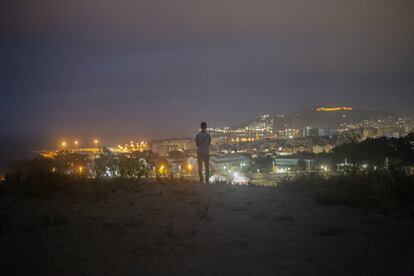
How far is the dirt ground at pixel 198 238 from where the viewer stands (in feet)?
14.6

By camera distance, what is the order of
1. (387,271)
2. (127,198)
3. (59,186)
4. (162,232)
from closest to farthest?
(387,271) → (162,232) → (127,198) → (59,186)

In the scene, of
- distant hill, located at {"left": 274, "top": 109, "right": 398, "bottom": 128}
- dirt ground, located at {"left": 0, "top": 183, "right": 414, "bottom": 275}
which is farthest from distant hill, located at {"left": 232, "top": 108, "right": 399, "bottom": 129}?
dirt ground, located at {"left": 0, "top": 183, "right": 414, "bottom": 275}

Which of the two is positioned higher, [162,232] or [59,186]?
[59,186]

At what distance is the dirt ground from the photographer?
444 cm

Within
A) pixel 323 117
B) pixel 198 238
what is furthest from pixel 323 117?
pixel 198 238

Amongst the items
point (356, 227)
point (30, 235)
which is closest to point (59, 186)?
point (30, 235)

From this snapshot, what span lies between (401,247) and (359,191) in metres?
3.05

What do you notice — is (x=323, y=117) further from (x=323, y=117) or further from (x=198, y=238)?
(x=198, y=238)

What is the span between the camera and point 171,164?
24578mm

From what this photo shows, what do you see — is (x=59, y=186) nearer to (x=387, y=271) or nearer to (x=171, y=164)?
(x=387, y=271)

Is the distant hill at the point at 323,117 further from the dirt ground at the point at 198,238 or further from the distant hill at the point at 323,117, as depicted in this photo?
the dirt ground at the point at 198,238

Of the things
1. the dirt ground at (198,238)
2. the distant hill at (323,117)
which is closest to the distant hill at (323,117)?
the distant hill at (323,117)

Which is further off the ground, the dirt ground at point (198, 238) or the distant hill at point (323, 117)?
the distant hill at point (323, 117)

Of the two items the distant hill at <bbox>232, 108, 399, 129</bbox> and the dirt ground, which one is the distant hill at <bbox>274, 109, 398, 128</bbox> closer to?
the distant hill at <bbox>232, 108, 399, 129</bbox>
